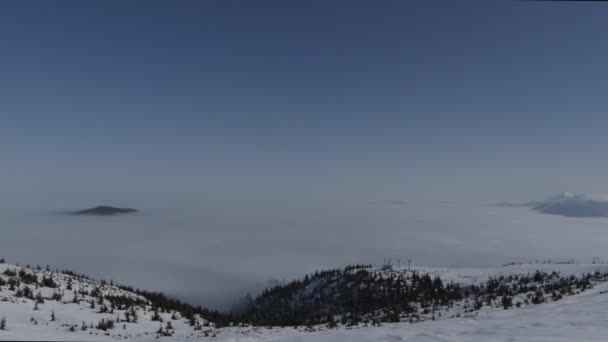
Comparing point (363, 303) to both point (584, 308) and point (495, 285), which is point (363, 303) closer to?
point (495, 285)

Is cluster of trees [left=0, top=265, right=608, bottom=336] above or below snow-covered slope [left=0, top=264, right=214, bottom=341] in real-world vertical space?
below

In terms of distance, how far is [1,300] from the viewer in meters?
25.4

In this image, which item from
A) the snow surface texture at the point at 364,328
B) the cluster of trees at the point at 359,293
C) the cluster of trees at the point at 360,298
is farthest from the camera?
the cluster of trees at the point at 359,293

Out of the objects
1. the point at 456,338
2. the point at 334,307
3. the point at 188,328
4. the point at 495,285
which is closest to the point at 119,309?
the point at 188,328

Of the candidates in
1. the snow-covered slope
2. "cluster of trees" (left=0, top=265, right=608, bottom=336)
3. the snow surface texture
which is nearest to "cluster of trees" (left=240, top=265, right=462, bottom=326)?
"cluster of trees" (left=0, top=265, right=608, bottom=336)

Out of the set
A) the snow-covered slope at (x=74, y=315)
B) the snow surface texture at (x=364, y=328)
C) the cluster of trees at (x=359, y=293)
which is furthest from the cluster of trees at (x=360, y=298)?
the snow surface texture at (x=364, y=328)

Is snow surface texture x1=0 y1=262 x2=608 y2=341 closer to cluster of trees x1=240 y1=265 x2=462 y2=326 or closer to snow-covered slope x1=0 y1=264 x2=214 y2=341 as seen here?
snow-covered slope x1=0 y1=264 x2=214 y2=341

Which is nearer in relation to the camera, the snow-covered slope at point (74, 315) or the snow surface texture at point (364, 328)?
the snow surface texture at point (364, 328)

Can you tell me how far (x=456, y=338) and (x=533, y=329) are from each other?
12.7 feet

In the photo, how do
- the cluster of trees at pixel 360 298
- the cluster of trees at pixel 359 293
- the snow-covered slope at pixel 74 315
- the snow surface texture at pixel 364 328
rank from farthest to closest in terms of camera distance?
the cluster of trees at pixel 359 293 → the cluster of trees at pixel 360 298 → the snow-covered slope at pixel 74 315 → the snow surface texture at pixel 364 328

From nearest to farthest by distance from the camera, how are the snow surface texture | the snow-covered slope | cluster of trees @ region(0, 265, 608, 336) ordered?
the snow surface texture → the snow-covered slope → cluster of trees @ region(0, 265, 608, 336)

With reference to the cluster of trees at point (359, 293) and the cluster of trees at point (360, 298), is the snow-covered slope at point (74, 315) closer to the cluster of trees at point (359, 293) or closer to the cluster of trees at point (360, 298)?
the cluster of trees at point (360, 298)

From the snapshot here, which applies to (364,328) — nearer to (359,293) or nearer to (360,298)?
(360,298)

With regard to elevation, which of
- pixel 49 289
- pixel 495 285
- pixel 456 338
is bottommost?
pixel 495 285
